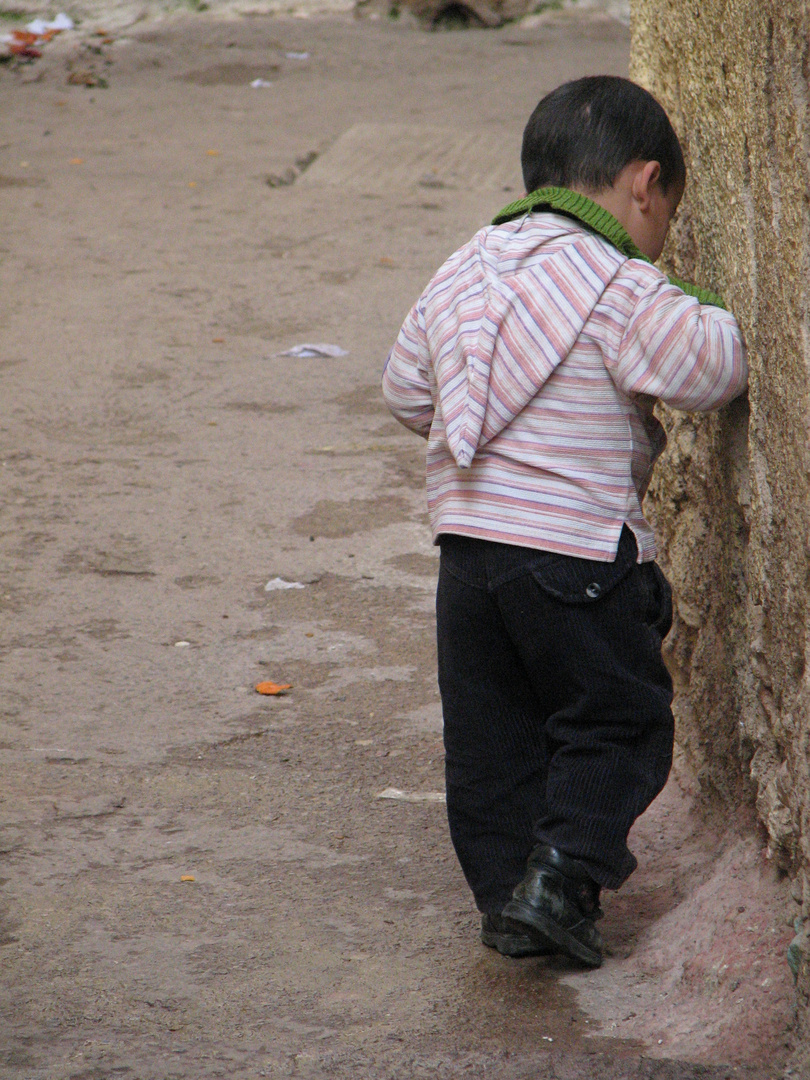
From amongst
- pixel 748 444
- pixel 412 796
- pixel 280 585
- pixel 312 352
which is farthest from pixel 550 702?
pixel 312 352

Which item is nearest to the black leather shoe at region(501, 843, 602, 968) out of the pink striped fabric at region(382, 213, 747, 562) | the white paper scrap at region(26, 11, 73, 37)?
the pink striped fabric at region(382, 213, 747, 562)

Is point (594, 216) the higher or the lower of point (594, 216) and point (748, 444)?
the higher

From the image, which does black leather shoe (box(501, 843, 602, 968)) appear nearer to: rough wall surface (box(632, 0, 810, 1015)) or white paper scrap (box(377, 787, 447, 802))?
rough wall surface (box(632, 0, 810, 1015))

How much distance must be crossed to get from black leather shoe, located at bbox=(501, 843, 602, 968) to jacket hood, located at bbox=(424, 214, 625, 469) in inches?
24.2

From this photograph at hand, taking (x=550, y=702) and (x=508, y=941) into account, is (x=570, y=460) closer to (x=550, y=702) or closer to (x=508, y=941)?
(x=550, y=702)

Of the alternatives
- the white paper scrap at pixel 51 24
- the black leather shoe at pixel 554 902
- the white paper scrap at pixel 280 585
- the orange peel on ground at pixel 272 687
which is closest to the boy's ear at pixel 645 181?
the black leather shoe at pixel 554 902

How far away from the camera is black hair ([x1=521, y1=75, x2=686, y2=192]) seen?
1963 millimetres

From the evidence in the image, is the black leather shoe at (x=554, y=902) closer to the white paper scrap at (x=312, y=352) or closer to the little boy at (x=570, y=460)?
the little boy at (x=570, y=460)

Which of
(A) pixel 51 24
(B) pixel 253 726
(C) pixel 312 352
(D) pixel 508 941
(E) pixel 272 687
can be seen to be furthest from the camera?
(A) pixel 51 24

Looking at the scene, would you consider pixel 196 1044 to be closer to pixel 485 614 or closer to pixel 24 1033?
pixel 24 1033

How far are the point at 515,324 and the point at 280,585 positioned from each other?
5.94 ft

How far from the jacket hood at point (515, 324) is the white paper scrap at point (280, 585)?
1688mm

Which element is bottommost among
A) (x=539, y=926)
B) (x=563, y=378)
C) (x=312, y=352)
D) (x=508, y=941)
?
(x=312, y=352)

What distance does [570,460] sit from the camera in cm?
190
